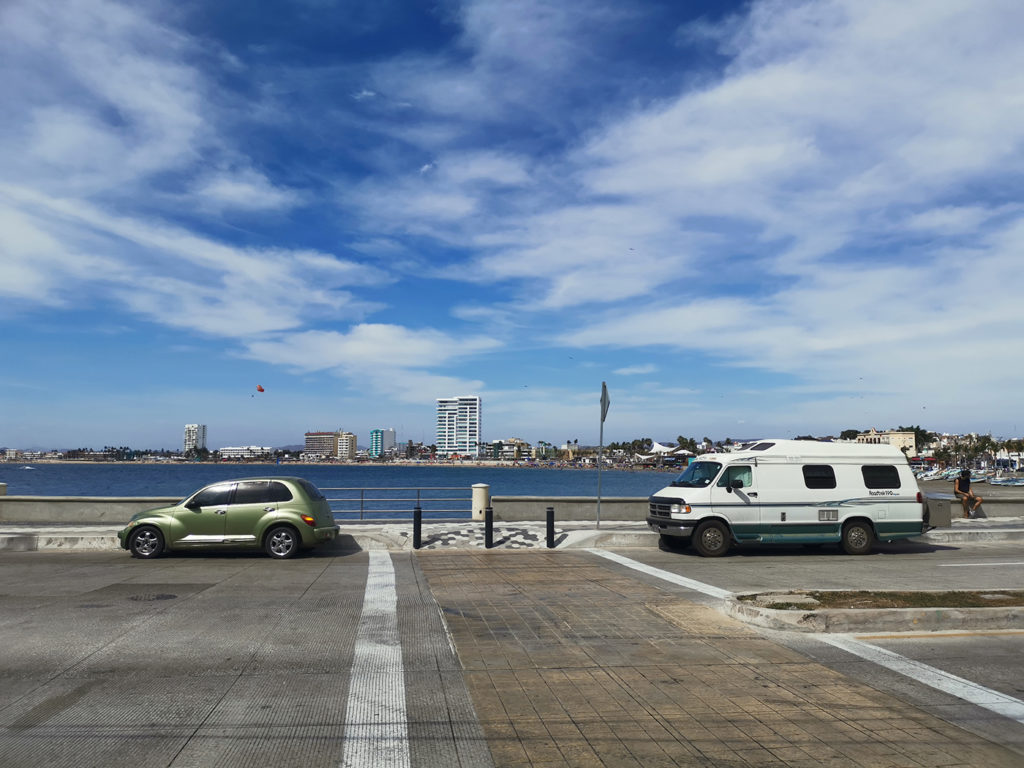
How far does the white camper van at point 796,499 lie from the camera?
15.6 m

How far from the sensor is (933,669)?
7.05 metres

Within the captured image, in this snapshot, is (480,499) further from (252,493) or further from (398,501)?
(398,501)

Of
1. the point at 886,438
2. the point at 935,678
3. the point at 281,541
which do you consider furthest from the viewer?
the point at 886,438

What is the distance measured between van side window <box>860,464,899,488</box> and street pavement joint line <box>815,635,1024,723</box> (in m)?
8.68

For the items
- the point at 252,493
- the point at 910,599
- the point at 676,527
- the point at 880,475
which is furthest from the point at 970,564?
the point at 252,493

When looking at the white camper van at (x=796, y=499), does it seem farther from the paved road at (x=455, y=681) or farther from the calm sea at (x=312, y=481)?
the calm sea at (x=312, y=481)

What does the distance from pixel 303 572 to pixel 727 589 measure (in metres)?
7.15

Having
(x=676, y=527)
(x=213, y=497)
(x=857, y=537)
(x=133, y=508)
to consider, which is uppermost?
(x=213, y=497)

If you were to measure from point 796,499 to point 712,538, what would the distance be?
6.54ft

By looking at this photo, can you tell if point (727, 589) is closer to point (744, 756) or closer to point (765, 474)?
point (765, 474)

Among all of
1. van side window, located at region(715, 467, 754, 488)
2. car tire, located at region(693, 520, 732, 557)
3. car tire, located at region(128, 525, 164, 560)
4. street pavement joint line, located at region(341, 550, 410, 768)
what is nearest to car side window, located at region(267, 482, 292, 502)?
car tire, located at region(128, 525, 164, 560)

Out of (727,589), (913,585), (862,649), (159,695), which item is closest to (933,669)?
(862,649)

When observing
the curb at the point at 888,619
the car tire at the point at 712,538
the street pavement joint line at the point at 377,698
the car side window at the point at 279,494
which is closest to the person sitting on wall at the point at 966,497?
the car tire at the point at 712,538

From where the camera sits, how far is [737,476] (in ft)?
51.7
